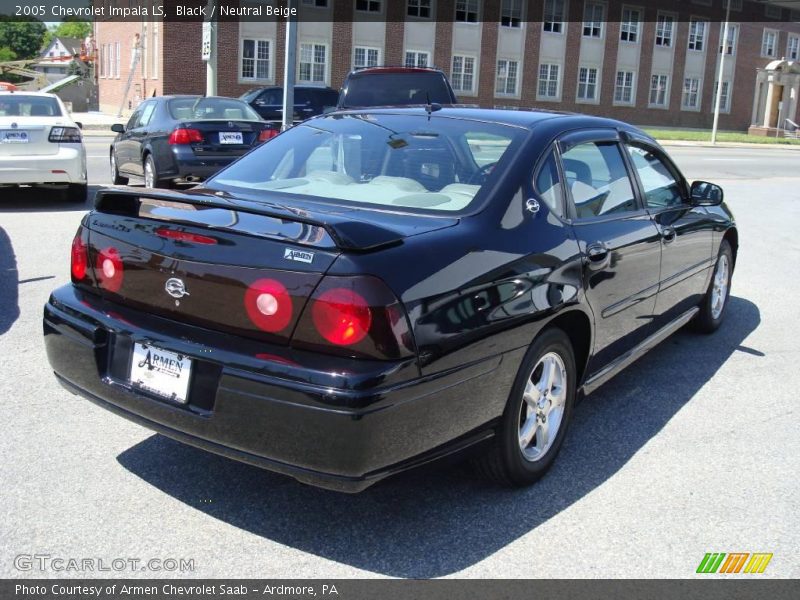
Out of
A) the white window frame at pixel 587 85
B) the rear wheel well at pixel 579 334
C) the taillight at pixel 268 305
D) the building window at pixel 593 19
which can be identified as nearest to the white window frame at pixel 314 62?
the white window frame at pixel 587 85

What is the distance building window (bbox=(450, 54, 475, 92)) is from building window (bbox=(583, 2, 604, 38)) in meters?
8.37

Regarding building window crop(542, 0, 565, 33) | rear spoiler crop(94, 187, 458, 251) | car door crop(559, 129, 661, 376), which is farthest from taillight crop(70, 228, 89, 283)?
building window crop(542, 0, 565, 33)

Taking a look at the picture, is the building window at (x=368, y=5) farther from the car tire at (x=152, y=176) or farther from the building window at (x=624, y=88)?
the car tire at (x=152, y=176)

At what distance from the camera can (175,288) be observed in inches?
127

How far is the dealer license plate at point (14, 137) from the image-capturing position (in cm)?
1079

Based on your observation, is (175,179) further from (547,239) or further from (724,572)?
(724,572)

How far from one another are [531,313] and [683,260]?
2.21 metres

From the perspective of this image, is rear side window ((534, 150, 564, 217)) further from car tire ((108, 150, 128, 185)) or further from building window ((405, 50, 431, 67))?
building window ((405, 50, 431, 67))

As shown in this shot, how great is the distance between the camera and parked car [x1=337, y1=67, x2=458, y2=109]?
46.6 feet

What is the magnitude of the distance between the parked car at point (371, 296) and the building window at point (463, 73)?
1649 inches

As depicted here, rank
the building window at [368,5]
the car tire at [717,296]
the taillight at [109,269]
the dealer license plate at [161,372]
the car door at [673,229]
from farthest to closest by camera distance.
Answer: the building window at [368,5], the car tire at [717,296], the car door at [673,229], the taillight at [109,269], the dealer license plate at [161,372]

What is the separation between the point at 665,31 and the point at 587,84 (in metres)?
7.36

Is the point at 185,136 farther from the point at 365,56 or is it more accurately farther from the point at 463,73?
the point at 463,73

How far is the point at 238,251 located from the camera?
3051 millimetres
